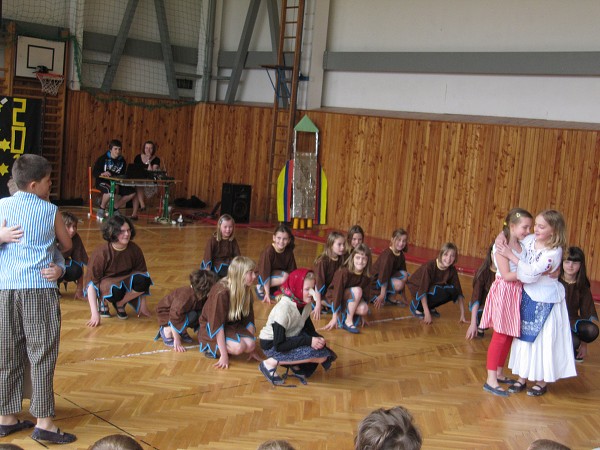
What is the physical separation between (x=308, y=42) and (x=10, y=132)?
206 inches

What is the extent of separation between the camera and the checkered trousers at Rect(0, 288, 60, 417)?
12.5 feet

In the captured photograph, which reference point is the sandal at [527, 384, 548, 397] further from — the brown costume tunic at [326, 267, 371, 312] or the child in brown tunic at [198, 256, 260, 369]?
the child in brown tunic at [198, 256, 260, 369]

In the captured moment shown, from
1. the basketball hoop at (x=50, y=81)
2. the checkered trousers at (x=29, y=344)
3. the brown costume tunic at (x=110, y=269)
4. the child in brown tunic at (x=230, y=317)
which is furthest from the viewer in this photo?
the basketball hoop at (x=50, y=81)

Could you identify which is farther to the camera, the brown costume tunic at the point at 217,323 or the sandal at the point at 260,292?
the sandal at the point at 260,292

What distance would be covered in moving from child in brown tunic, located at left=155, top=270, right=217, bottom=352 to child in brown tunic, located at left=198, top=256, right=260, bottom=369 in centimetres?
19

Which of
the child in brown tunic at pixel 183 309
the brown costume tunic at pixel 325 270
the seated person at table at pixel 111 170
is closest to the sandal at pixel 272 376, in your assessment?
the child in brown tunic at pixel 183 309

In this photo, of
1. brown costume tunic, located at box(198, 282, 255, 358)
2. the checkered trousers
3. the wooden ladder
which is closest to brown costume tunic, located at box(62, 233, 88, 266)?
brown costume tunic, located at box(198, 282, 255, 358)

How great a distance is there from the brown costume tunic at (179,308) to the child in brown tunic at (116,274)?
0.65 metres

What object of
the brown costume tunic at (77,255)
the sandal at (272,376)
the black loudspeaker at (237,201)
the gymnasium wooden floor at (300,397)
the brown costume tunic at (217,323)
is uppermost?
the black loudspeaker at (237,201)

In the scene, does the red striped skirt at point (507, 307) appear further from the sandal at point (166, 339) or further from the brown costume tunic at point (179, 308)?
Answer: the sandal at point (166, 339)

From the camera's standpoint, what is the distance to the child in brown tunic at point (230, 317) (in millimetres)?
5273

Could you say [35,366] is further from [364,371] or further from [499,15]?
[499,15]

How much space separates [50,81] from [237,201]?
12.5 ft

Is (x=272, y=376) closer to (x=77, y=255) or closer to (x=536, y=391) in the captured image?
(x=536, y=391)
